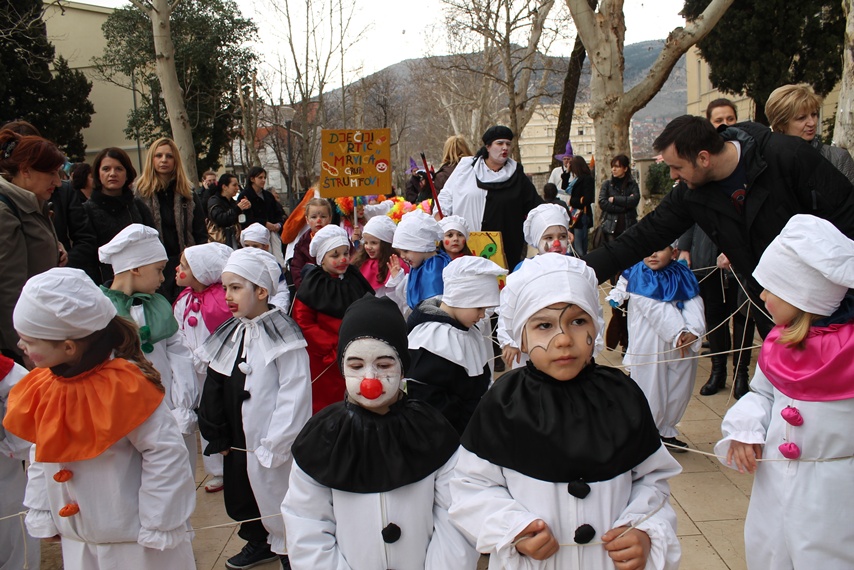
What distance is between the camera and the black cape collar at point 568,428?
2057 mm

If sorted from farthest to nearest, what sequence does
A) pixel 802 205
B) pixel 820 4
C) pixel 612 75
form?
pixel 820 4
pixel 612 75
pixel 802 205

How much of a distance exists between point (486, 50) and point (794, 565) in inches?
1378

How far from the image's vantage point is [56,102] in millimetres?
26375

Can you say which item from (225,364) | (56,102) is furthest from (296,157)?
(225,364)

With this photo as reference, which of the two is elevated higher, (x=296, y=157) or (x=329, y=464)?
(x=296, y=157)

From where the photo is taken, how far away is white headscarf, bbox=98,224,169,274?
389 centimetres

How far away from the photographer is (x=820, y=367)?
7.74 ft

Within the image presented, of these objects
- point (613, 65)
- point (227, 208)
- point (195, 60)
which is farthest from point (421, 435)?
point (195, 60)

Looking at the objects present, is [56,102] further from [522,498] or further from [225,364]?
[522,498]

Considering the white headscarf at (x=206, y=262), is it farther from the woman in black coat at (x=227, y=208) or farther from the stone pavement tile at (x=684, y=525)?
the woman in black coat at (x=227, y=208)

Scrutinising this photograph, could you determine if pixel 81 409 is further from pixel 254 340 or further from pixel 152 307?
pixel 152 307

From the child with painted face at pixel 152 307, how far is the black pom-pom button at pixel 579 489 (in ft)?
8.59

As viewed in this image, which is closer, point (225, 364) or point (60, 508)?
point (60, 508)

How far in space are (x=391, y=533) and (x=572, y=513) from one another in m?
0.62
